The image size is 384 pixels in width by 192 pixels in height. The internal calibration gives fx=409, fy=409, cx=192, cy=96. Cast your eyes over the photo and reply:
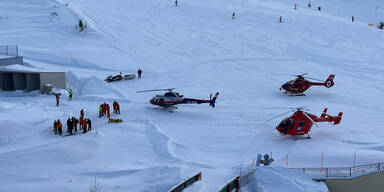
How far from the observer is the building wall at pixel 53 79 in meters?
29.8

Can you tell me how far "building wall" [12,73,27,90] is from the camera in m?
30.8

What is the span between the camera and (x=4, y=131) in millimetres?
19938

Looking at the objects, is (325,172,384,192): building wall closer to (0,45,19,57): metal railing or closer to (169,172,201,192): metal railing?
(169,172,201,192): metal railing

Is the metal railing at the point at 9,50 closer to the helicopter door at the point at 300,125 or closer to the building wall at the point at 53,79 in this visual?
the building wall at the point at 53,79


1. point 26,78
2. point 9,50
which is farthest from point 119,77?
point 9,50

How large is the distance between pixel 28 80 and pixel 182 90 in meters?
11.5

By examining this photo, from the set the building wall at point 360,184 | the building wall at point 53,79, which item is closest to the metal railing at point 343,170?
the building wall at point 360,184

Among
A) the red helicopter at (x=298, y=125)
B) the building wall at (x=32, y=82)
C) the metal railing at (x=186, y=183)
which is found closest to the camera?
the metal railing at (x=186, y=183)

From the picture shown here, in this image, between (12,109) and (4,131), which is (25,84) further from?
(4,131)

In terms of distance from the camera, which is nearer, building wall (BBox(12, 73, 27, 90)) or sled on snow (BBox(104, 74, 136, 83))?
building wall (BBox(12, 73, 27, 90))

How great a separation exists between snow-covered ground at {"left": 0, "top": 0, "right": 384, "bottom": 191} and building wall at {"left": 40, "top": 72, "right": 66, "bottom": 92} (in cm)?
111

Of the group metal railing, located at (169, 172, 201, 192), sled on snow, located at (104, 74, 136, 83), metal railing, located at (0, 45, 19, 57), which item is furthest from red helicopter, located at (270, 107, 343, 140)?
metal railing, located at (0, 45, 19, 57)

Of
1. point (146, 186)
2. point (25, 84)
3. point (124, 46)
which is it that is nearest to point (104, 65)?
point (124, 46)

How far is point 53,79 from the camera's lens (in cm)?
3036
